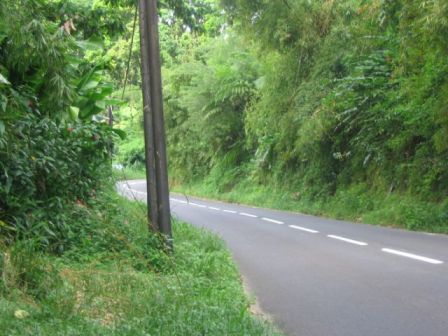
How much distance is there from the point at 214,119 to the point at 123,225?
24.6m

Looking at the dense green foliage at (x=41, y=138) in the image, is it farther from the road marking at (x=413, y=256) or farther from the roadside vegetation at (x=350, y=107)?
the road marking at (x=413, y=256)

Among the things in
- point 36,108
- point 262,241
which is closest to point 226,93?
point 262,241

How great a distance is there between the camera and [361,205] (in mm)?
18719

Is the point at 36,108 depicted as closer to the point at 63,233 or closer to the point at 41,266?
the point at 63,233

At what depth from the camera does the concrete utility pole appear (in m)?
8.60

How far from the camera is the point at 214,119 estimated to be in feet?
109

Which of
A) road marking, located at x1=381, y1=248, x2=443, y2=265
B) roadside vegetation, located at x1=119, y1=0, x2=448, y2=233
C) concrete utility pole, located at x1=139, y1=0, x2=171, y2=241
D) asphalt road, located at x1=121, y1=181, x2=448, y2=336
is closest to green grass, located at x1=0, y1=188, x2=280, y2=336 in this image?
concrete utility pole, located at x1=139, y1=0, x2=171, y2=241

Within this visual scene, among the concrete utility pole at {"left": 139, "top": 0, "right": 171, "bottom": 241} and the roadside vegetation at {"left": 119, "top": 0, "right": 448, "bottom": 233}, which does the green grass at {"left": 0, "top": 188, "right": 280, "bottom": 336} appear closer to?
the concrete utility pole at {"left": 139, "top": 0, "right": 171, "bottom": 241}

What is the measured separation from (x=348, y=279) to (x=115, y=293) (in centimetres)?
371

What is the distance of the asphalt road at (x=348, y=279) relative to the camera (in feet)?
20.4

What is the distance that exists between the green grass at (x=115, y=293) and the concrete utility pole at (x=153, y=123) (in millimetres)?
504

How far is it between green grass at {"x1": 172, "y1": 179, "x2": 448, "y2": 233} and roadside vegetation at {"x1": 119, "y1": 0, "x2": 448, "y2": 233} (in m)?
0.04

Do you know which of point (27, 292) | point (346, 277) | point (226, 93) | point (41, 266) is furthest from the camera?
point (226, 93)

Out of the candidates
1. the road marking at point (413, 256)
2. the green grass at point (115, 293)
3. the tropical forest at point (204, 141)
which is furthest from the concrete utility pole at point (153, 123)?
the road marking at point (413, 256)
